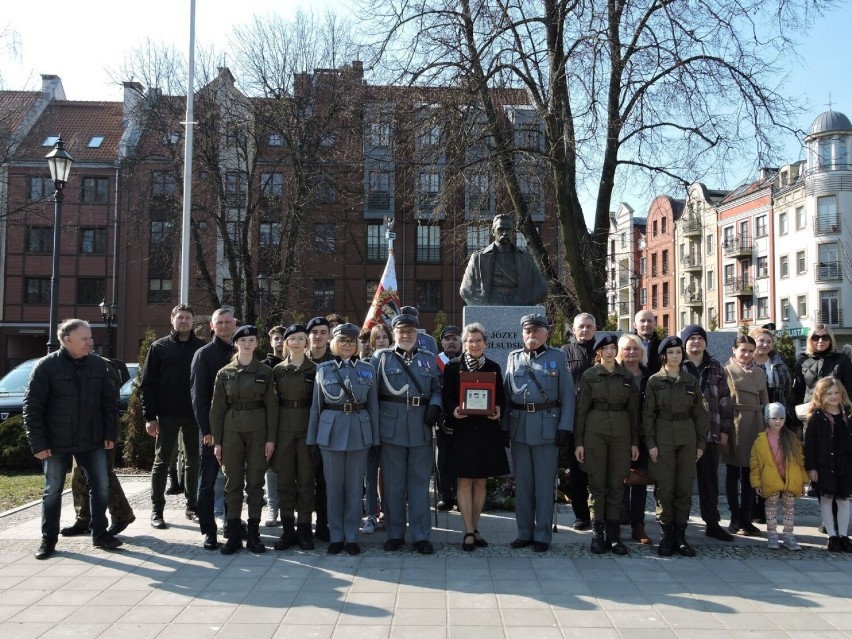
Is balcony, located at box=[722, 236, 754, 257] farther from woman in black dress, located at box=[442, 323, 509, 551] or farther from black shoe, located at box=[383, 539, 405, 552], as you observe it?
black shoe, located at box=[383, 539, 405, 552]

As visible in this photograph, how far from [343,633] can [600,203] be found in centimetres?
1366

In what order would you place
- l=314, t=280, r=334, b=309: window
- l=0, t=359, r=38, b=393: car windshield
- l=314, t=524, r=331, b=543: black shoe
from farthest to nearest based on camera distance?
l=314, t=280, r=334, b=309: window → l=0, t=359, r=38, b=393: car windshield → l=314, t=524, r=331, b=543: black shoe

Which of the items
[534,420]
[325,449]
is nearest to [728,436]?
[534,420]

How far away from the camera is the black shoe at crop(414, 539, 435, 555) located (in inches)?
253

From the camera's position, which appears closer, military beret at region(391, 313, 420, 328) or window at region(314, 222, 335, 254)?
military beret at region(391, 313, 420, 328)

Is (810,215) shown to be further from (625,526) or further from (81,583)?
(81,583)

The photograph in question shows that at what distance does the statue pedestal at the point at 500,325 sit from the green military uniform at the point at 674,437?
2582 millimetres

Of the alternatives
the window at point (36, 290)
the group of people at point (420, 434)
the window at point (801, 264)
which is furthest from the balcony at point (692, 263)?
the group of people at point (420, 434)

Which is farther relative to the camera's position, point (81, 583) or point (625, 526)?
point (625, 526)

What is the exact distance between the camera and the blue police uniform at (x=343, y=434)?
6.45m

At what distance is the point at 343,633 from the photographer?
460cm

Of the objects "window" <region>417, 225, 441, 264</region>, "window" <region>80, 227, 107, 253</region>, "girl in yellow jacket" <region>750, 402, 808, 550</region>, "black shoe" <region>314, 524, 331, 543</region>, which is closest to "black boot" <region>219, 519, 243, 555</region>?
"black shoe" <region>314, 524, 331, 543</region>

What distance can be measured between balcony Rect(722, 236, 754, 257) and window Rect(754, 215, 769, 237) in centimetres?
80

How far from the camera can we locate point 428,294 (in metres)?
42.0
